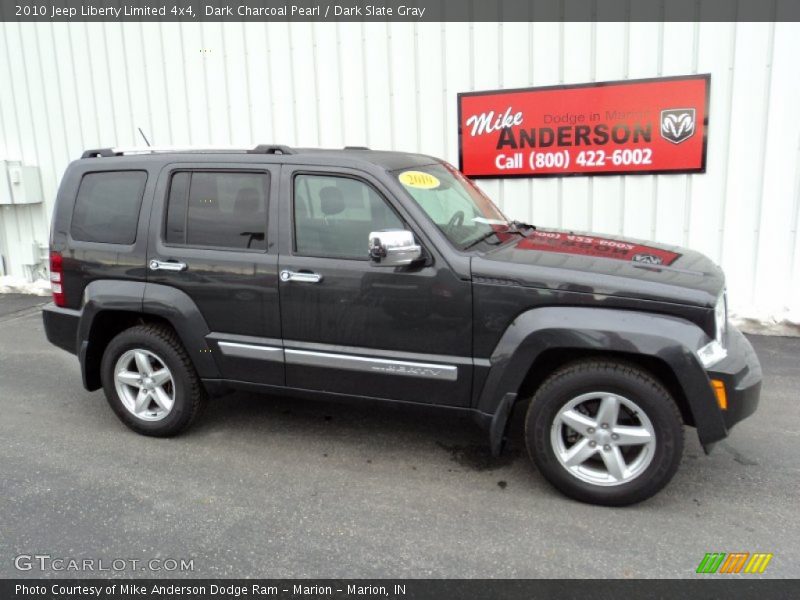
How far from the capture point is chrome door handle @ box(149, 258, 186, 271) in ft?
13.8

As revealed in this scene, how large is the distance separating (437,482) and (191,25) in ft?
22.9

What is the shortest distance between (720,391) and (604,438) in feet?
2.01

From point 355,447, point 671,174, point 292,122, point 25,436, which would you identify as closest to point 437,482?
point 355,447

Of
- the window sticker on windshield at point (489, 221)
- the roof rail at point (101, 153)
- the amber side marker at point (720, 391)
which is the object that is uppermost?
the roof rail at point (101, 153)

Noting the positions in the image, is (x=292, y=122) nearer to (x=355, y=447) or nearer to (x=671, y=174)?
(x=671, y=174)

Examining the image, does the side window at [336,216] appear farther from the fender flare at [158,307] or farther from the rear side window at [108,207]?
the rear side window at [108,207]

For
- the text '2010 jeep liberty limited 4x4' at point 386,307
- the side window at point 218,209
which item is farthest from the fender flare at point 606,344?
the side window at point 218,209

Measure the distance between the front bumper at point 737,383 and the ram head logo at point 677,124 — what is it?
389cm

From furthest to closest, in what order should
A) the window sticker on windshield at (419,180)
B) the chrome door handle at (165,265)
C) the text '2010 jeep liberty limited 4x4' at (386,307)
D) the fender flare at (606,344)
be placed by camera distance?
the chrome door handle at (165,265) < the window sticker on windshield at (419,180) < the text '2010 jeep liberty limited 4x4' at (386,307) < the fender flare at (606,344)

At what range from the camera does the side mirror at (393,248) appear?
3445 mm

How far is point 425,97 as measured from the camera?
7.55 metres
